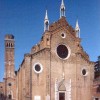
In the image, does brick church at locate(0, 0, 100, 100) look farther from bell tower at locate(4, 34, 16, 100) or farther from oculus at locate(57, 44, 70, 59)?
bell tower at locate(4, 34, 16, 100)

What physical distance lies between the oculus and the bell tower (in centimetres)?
1235

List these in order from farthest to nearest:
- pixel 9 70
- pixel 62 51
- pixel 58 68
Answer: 1. pixel 9 70
2. pixel 62 51
3. pixel 58 68

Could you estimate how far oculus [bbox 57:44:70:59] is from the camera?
25.5m

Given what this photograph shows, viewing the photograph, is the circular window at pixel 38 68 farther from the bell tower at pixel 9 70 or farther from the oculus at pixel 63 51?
the bell tower at pixel 9 70

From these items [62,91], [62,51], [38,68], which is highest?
[62,51]

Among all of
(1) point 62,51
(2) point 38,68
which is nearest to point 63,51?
(1) point 62,51

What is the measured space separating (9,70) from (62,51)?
13.4 metres

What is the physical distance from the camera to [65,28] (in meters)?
25.9

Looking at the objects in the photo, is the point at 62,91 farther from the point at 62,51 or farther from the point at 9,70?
the point at 9,70

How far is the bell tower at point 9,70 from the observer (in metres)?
35.5

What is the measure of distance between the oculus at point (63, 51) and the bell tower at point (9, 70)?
486 inches

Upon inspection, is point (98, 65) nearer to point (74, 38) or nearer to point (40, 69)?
point (74, 38)

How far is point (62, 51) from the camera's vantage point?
2573 centimetres

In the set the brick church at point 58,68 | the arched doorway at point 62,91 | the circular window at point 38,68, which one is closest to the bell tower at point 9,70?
the brick church at point 58,68
